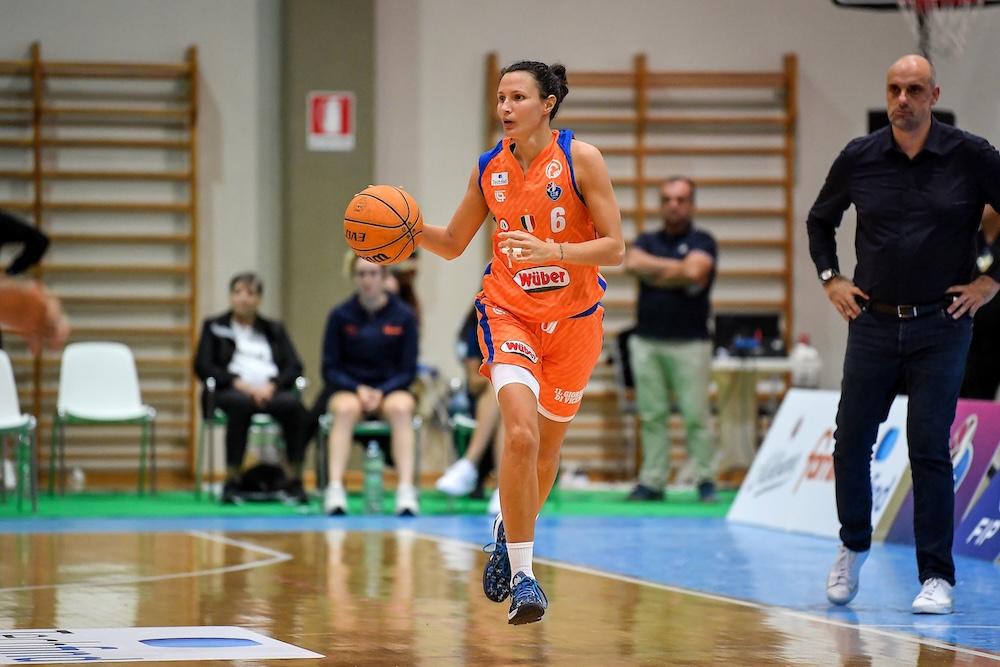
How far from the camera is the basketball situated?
4.49 meters

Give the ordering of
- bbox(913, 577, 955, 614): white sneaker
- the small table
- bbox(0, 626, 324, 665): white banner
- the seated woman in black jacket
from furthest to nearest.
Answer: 1. the small table
2. the seated woman in black jacket
3. bbox(913, 577, 955, 614): white sneaker
4. bbox(0, 626, 324, 665): white banner

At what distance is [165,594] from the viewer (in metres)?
5.15

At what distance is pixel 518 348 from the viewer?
438 centimetres

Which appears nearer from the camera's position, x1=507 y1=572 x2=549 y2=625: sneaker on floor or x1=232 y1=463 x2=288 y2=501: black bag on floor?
x1=507 y1=572 x2=549 y2=625: sneaker on floor

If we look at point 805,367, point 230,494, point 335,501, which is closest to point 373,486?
point 335,501

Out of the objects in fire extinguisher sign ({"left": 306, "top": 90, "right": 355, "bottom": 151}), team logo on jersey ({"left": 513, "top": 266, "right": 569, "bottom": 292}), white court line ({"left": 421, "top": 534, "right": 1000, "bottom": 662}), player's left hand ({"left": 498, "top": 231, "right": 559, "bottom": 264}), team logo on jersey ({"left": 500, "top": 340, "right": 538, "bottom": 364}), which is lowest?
white court line ({"left": 421, "top": 534, "right": 1000, "bottom": 662})

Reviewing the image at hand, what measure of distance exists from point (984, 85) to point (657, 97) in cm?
282

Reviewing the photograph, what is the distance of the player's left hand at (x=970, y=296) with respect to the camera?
4.93m

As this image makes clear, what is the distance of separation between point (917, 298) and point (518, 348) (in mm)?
1620

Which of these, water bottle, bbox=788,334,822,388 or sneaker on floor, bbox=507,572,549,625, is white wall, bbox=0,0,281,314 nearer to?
water bottle, bbox=788,334,822,388

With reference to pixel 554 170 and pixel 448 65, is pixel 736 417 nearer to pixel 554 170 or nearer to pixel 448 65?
pixel 448 65

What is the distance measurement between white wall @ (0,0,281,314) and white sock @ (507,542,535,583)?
7.50 metres

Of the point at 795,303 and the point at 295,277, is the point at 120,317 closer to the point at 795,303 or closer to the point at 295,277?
the point at 295,277

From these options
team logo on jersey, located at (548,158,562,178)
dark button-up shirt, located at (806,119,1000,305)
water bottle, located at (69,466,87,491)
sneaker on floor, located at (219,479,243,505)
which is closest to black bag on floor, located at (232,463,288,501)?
sneaker on floor, located at (219,479,243,505)
